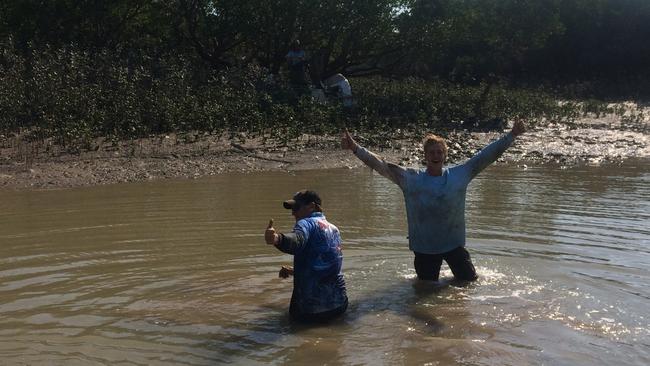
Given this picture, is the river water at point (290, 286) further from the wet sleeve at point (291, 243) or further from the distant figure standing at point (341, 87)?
the distant figure standing at point (341, 87)

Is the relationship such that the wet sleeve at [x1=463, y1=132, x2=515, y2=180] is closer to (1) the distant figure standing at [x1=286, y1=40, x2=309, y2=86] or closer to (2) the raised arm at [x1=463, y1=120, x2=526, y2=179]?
(2) the raised arm at [x1=463, y1=120, x2=526, y2=179]

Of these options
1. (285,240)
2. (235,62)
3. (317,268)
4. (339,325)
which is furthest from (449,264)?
(235,62)

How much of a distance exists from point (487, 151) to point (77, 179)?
8959 millimetres

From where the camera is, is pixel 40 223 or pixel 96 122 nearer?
pixel 40 223

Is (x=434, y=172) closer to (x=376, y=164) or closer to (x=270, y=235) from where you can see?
(x=376, y=164)

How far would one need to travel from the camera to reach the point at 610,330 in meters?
5.91

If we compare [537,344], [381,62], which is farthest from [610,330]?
[381,62]

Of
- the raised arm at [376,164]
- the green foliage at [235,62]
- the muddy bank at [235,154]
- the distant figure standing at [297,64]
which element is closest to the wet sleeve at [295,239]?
the raised arm at [376,164]

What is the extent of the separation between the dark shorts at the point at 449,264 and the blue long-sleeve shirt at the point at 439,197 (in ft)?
0.30

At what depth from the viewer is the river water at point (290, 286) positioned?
18.2ft

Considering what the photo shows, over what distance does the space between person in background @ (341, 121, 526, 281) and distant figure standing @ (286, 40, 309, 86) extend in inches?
589

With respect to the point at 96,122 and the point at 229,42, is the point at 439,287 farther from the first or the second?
the point at 229,42

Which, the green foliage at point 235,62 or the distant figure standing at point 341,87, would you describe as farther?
the distant figure standing at point 341,87

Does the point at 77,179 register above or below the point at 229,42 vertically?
below
